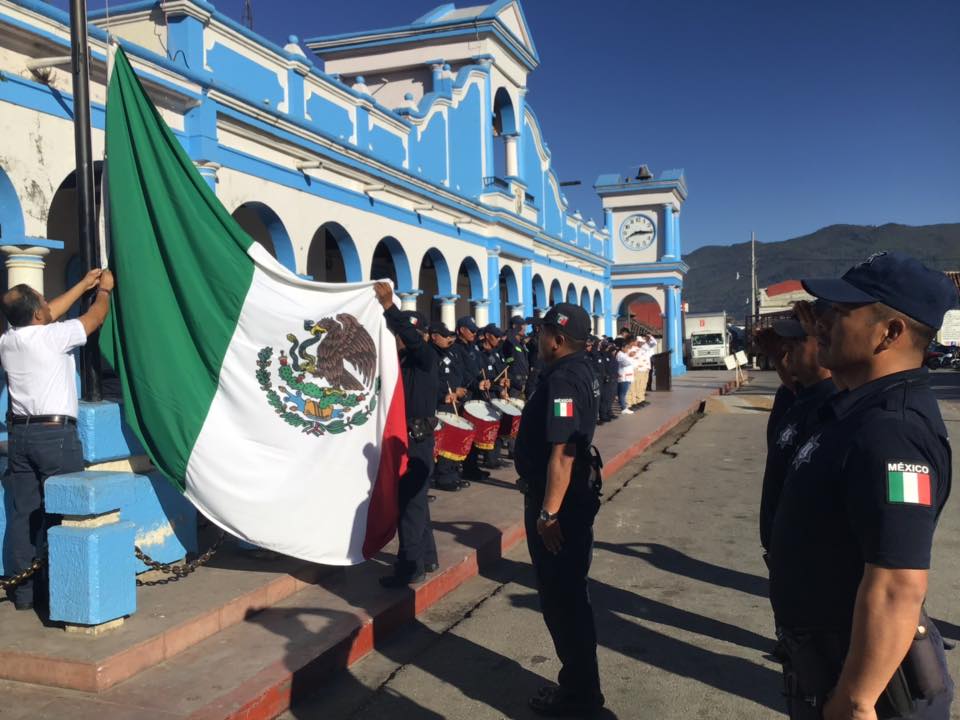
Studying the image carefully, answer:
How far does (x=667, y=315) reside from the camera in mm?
34312

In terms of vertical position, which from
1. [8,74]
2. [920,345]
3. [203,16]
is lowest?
[920,345]

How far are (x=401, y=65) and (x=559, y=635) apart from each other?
15528 mm

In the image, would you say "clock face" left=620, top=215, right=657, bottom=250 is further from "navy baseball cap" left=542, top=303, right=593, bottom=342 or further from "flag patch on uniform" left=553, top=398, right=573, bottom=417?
"flag patch on uniform" left=553, top=398, right=573, bottom=417

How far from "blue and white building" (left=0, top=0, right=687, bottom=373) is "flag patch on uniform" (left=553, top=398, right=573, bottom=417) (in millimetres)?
5574

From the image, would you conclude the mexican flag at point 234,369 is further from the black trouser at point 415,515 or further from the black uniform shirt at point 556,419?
the black uniform shirt at point 556,419

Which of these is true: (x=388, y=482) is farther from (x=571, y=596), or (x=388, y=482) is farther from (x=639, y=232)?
(x=639, y=232)

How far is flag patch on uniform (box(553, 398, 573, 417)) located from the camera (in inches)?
146

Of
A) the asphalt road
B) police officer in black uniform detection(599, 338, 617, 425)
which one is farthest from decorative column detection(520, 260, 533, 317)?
the asphalt road

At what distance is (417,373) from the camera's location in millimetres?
6316

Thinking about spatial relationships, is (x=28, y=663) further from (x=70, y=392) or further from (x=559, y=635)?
(x=559, y=635)

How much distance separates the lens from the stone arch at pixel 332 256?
12961 millimetres

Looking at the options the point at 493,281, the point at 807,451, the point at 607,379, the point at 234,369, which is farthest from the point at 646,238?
the point at 807,451

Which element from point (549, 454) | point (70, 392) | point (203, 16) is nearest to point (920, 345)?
point (549, 454)

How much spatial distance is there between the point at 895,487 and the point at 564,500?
217 centimetres
